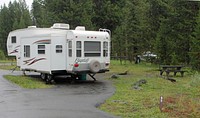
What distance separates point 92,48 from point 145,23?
16444mm

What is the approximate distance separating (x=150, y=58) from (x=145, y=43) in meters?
1.83

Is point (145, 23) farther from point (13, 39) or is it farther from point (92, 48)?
point (92, 48)

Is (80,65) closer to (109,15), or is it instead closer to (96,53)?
(96,53)

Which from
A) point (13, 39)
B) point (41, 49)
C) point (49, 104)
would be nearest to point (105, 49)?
point (41, 49)

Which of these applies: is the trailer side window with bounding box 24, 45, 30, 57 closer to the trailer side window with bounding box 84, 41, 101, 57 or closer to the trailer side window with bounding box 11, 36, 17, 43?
the trailer side window with bounding box 11, 36, 17, 43

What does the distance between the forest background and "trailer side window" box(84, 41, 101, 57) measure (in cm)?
756

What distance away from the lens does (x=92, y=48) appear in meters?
18.1

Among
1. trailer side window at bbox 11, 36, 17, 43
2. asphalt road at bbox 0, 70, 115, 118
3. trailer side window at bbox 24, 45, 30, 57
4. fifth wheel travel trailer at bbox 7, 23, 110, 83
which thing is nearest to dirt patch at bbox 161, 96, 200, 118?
asphalt road at bbox 0, 70, 115, 118

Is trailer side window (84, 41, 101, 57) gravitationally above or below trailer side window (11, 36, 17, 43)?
below

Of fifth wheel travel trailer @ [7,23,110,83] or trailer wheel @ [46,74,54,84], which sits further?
trailer wheel @ [46,74,54,84]

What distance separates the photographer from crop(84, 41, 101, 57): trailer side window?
17.8 m

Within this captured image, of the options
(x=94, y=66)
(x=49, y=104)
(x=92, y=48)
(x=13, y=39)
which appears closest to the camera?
(x=49, y=104)

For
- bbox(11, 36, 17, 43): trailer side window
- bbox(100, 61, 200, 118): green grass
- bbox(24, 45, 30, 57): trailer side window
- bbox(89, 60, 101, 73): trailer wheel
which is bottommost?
bbox(100, 61, 200, 118): green grass

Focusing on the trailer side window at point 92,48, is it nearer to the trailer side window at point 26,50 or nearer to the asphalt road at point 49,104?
the asphalt road at point 49,104
